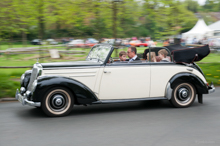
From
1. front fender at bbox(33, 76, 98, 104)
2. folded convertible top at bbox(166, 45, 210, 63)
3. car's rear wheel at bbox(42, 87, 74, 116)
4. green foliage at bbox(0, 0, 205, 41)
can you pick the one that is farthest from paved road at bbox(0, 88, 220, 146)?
green foliage at bbox(0, 0, 205, 41)

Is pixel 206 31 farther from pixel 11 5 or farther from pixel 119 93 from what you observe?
pixel 119 93

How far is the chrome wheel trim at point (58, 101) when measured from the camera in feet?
20.1

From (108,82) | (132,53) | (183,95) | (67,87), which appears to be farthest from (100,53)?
(183,95)

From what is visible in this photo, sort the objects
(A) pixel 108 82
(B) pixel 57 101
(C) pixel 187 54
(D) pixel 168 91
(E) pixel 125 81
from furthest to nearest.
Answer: (C) pixel 187 54, (D) pixel 168 91, (E) pixel 125 81, (A) pixel 108 82, (B) pixel 57 101

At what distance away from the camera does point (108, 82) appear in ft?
21.2

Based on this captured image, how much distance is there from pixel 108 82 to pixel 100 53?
88 centimetres

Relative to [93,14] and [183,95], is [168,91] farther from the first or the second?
[93,14]

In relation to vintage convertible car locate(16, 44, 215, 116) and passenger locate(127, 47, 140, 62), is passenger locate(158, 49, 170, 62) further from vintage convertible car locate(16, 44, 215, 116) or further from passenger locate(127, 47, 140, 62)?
passenger locate(127, 47, 140, 62)

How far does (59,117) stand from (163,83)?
2517mm

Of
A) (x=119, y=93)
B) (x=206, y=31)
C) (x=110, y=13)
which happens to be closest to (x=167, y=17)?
(x=110, y=13)

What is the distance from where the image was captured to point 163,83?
689 cm

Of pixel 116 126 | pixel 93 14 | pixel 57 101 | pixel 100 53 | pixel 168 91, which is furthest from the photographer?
pixel 93 14

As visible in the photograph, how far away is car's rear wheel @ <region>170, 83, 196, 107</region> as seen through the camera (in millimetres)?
7023

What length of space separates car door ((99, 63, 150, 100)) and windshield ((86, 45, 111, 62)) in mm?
345
